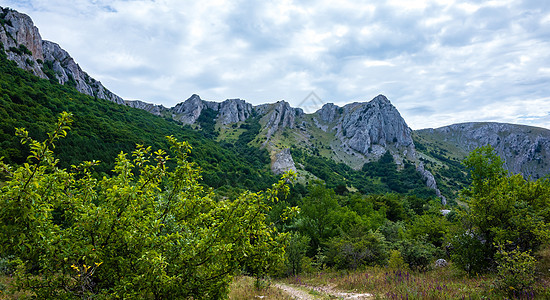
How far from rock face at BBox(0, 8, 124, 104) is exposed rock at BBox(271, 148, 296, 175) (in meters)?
126

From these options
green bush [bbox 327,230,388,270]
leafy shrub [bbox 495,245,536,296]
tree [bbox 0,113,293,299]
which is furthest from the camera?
green bush [bbox 327,230,388,270]

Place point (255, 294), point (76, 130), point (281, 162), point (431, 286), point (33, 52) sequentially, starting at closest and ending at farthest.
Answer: point (431, 286) < point (255, 294) < point (76, 130) < point (33, 52) < point (281, 162)

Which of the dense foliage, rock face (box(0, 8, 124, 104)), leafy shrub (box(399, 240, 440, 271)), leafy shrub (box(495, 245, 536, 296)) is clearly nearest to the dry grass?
leafy shrub (box(495, 245, 536, 296))

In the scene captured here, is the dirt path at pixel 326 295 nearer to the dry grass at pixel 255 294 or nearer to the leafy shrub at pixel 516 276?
the dry grass at pixel 255 294

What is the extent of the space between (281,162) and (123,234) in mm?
143318

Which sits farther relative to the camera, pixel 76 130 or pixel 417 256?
pixel 76 130

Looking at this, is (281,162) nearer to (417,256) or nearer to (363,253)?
(363,253)

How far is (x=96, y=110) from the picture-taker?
117938mm

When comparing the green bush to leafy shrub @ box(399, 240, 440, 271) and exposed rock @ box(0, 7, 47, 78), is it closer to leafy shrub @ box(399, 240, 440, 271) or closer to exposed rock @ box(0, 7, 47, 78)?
leafy shrub @ box(399, 240, 440, 271)

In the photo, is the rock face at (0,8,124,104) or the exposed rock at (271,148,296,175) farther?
the exposed rock at (271,148,296,175)

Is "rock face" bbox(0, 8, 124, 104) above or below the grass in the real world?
above

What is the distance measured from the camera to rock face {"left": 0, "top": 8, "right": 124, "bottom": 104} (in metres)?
99.0

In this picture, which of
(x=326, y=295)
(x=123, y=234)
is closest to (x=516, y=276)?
(x=326, y=295)

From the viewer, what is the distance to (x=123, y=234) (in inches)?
167
